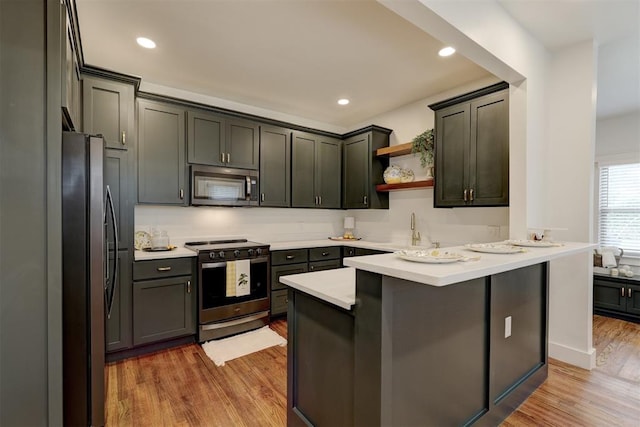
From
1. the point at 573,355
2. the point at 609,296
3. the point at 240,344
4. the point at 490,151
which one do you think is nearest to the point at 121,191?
the point at 240,344

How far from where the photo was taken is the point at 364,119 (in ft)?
15.6

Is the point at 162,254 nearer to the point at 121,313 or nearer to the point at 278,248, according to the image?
the point at 121,313

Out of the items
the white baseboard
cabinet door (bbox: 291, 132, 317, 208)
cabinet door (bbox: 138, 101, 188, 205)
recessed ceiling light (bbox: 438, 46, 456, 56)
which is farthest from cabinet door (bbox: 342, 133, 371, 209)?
the white baseboard

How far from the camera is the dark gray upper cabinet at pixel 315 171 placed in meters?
4.16

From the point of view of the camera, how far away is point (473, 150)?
2998 millimetres

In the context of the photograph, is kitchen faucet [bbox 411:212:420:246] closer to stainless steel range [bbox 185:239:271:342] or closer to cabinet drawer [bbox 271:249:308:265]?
cabinet drawer [bbox 271:249:308:265]

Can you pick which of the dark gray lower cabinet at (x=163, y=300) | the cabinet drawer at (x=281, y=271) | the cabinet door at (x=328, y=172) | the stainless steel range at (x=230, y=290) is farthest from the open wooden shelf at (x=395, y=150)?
the dark gray lower cabinet at (x=163, y=300)

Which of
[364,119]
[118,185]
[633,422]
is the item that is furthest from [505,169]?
[118,185]

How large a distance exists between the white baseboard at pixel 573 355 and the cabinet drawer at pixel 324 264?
242 centimetres

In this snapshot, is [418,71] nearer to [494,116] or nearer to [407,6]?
[494,116]

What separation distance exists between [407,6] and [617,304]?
14.9 feet

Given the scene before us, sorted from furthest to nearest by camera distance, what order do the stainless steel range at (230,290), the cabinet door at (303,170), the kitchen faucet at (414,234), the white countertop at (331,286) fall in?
1. the cabinet door at (303,170)
2. the kitchen faucet at (414,234)
3. the stainless steel range at (230,290)
4. the white countertop at (331,286)

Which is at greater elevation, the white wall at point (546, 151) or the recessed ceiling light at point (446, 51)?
the recessed ceiling light at point (446, 51)

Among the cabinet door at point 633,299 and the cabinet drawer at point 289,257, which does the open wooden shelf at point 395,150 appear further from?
the cabinet door at point 633,299
